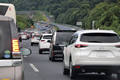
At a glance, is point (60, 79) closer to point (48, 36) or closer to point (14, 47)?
point (14, 47)

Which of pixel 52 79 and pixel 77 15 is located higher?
pixel 52 79

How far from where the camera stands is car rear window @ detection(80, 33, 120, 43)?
10.8 m

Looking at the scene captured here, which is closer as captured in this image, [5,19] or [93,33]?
[5,19]

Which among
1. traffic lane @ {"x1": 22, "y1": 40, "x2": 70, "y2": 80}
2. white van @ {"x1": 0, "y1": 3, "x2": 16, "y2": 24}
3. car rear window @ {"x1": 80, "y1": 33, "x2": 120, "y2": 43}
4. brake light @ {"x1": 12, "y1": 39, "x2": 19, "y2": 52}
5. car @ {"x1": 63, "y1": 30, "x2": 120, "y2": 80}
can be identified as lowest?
traffic lane @ {"x1": 22, "y1": 40, "x2": 70, "y2": 80}

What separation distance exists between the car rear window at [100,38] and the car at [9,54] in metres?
5.06

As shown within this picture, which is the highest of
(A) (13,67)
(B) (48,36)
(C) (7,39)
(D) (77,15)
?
(C) (7,39)

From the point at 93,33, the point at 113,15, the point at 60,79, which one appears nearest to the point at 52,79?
the point at 60,79

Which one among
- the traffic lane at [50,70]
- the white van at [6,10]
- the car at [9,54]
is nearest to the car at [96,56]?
the traffic lane at [50,70]

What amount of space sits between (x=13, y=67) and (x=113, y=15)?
90.5 metres

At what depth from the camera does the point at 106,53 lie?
10.6 m

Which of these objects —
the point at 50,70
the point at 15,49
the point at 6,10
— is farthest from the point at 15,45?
the point at 6,10

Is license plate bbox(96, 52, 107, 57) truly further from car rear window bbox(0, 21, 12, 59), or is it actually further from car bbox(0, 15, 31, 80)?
car rear window bbox(0, 21, 12, 59)

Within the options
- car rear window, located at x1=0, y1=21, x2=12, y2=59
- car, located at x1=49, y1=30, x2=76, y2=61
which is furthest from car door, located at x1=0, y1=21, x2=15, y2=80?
car, located at x1=49, y1=30, x2=76, y2=61

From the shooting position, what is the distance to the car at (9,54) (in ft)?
19.4
